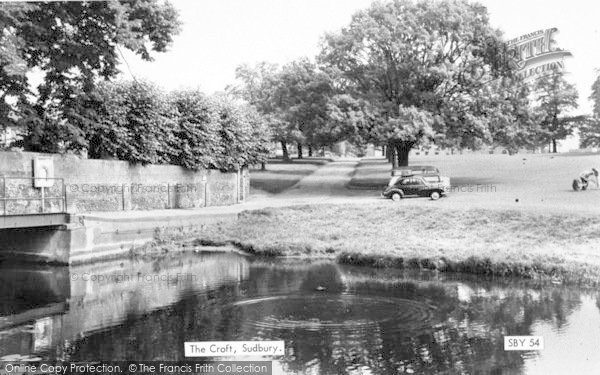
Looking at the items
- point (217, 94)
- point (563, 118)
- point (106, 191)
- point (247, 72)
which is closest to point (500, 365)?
point (106, 191)

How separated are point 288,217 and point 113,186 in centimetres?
719

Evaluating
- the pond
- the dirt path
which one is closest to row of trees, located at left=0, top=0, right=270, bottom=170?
the dirt path

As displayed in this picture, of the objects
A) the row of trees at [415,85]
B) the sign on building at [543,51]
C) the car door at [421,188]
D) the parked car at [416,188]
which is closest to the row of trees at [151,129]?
the row of trees at [415,85]

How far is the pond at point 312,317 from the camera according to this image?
35.2 ft

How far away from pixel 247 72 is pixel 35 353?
44617mm

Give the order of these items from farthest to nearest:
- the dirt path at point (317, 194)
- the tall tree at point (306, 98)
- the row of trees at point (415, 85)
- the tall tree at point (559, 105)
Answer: the tall tree at point (559, 105)
the tall tree at point (306, 98)
the row of trees at point (415, 85)
the dirt path at point (317, 194)

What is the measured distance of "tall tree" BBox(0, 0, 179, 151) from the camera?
22625 mm

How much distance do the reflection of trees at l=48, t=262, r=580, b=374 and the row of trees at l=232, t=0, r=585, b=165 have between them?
61.9ft

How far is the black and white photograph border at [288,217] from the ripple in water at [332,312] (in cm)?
8

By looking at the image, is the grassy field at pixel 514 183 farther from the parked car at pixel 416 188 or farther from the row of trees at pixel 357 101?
the row of trees at pixel 357 101

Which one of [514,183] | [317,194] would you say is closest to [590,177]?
[514,183]

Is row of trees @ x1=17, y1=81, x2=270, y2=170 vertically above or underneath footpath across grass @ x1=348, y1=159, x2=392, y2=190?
above

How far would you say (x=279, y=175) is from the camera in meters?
47.6

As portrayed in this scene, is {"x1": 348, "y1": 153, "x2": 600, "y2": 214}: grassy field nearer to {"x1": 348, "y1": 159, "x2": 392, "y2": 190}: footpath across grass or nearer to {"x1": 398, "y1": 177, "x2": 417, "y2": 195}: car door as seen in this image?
{"x1": 348, "y1": 159, "x2": 392, "y2": 190}: footpath across grass
